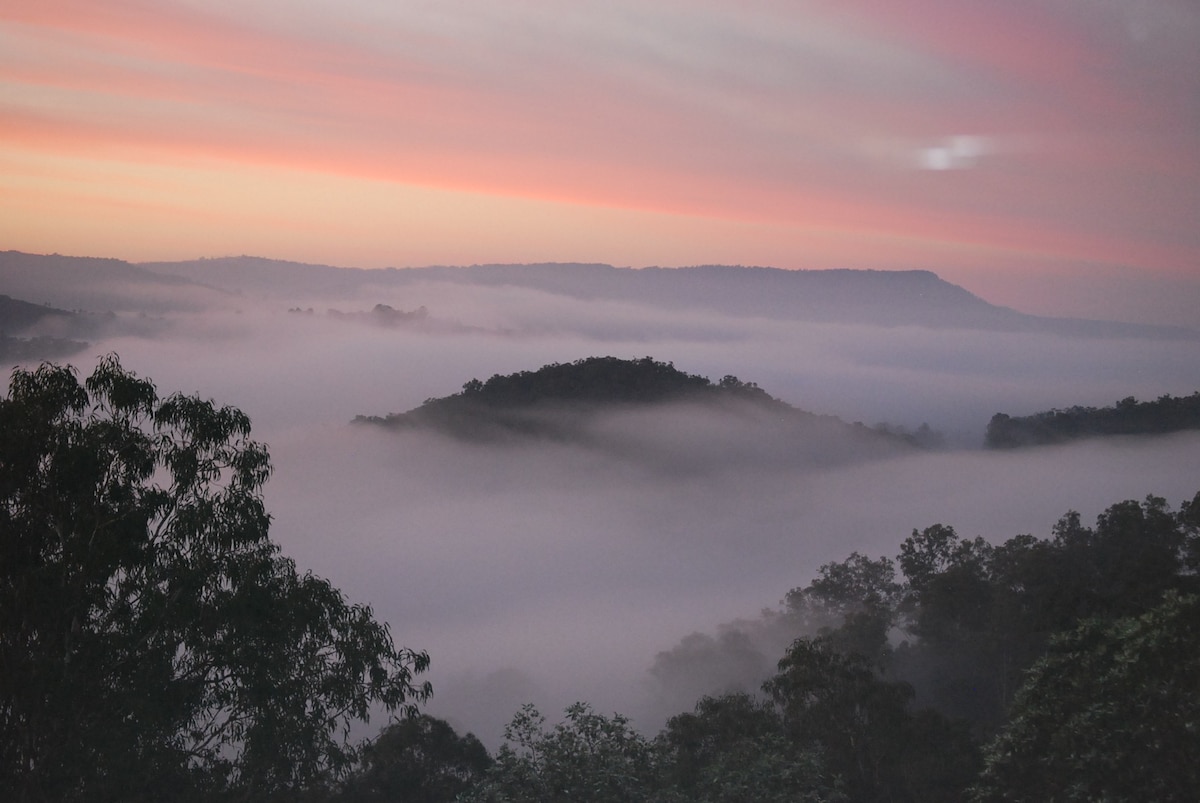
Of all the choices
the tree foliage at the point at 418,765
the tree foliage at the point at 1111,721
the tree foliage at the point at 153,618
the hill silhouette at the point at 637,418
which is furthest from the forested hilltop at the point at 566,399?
the tree foliage at the point at 153,618

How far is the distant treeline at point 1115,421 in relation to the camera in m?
79.5

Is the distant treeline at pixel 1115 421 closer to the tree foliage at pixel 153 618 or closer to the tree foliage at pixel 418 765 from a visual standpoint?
the tree foliage at pixel 418 765

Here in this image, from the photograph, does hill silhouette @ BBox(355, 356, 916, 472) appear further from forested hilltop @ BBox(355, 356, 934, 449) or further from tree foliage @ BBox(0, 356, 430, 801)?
tree foliage @ BBox(0, 356, 430, 801)

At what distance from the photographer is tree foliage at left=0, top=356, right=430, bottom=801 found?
12391 millimetres

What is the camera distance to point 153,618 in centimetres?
1305

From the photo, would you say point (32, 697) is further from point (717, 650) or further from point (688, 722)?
point (717, 650)

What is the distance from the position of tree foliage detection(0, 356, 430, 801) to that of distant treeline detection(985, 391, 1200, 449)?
80069 millimetres

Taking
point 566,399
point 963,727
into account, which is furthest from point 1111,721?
point 566,399

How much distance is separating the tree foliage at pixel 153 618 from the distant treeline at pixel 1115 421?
80.1 metres

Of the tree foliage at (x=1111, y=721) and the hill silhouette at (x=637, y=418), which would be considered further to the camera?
the hill silhouette at (x=637, y=418)

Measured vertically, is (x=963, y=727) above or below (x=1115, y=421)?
below

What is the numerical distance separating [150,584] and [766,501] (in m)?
128

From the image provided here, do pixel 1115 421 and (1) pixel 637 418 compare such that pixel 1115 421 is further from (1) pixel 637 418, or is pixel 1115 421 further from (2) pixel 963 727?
(2) pixel 963 727

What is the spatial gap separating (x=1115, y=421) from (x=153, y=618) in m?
91.0
